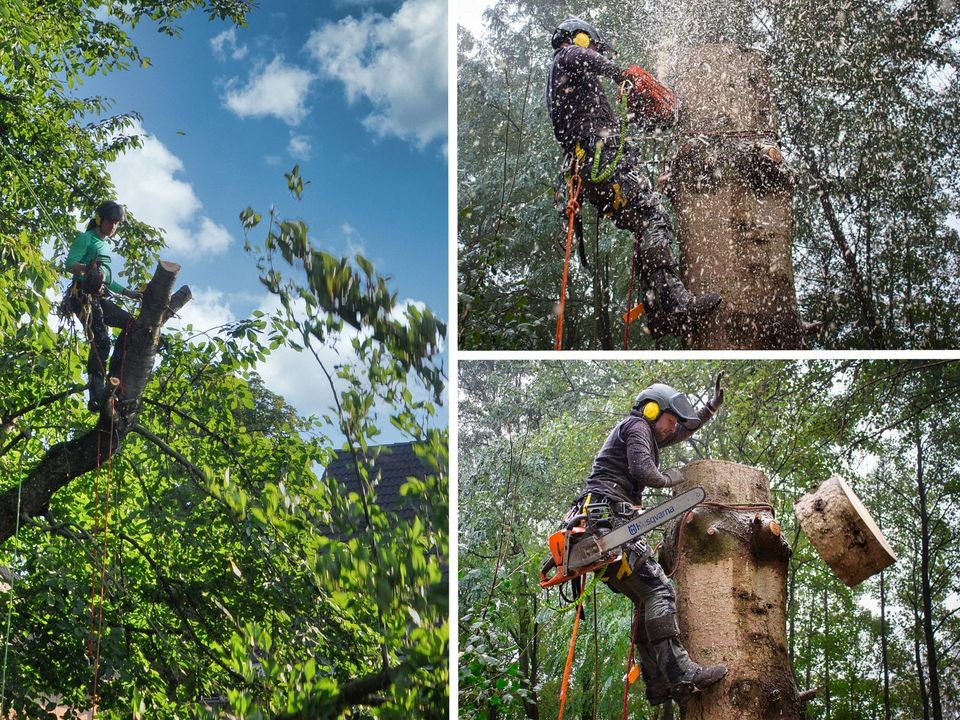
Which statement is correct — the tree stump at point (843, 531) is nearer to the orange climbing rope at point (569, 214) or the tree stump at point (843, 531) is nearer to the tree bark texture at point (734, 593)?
the tree bark texture at point (734, 593)

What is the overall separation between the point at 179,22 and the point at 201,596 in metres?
1.63

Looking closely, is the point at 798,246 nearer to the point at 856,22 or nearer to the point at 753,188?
the point at 753,188

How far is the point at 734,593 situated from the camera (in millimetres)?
2287

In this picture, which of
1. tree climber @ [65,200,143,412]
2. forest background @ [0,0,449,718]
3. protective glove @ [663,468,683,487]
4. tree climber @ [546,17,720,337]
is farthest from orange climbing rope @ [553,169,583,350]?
tree climber @ [65,200,143,412]

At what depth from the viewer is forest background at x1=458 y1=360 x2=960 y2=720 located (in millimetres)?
2605

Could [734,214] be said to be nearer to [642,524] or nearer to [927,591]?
[642,524]

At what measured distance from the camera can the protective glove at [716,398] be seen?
2463 millimetres

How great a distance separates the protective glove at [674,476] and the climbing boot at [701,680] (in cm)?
42

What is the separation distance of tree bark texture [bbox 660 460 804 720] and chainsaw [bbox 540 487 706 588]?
0.42 ft

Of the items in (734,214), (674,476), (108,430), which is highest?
(734,214)

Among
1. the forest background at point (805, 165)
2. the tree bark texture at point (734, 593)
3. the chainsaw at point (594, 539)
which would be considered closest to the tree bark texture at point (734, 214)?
the forest background at point (805, 165)

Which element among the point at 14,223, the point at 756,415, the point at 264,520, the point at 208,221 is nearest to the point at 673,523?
the point at 756,415

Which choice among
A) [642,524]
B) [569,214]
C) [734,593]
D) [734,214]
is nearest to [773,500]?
[734,593]

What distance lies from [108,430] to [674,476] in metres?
1.43
